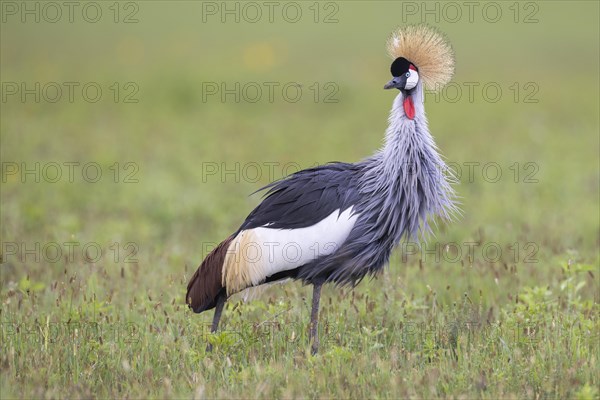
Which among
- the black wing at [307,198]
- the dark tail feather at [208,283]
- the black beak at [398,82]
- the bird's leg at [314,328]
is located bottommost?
the bird's leg at [314,328]

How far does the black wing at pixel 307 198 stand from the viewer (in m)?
4.82

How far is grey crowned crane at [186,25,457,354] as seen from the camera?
15.7 ft

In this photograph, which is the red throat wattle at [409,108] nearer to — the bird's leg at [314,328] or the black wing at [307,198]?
the black wing at [307,198]

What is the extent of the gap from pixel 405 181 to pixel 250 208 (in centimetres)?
383

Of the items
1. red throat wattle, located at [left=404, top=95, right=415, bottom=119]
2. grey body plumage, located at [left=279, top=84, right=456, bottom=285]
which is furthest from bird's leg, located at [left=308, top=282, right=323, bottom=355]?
red throat wattle, located at [left=404, top=95, right=415, bottom=119]

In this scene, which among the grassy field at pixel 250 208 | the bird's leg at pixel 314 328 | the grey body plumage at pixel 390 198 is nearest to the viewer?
the grassy field at pixel 250 208

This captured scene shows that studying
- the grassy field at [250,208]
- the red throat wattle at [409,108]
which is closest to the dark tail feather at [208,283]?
the grassy field at [250,208]

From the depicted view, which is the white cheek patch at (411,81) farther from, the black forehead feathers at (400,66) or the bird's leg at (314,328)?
the bird's leg at (314,328)

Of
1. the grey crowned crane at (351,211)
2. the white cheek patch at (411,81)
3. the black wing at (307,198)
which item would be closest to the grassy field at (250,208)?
the grey crowned crane at (351,211)

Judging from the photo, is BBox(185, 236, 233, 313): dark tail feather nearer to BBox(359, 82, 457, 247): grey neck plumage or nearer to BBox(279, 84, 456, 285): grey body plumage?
BBox(279, 84, 456, 285): grey body plumage

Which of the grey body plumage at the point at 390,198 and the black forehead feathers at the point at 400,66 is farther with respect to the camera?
the black forehead feathers at the point at 400,66

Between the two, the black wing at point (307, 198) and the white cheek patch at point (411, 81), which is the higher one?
the white cheek patch at point (411, 81)

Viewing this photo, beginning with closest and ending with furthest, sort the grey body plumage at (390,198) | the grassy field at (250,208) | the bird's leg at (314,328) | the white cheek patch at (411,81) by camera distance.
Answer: the grassy field at (250,208) < the bird's leg at (314,328) < the grey body plumage at (390,198) < the white cheek patch at (411,81)

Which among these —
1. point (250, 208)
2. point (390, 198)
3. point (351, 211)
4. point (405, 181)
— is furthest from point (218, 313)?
point (250, 208)
